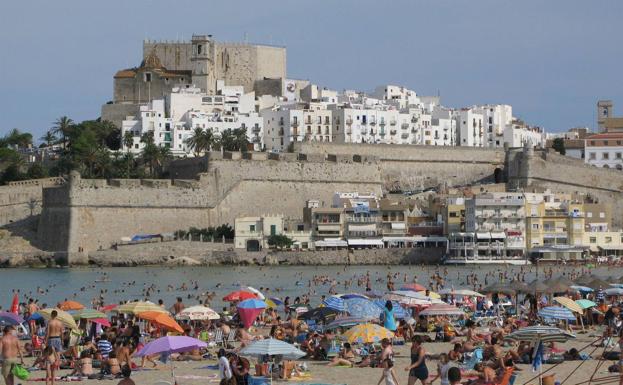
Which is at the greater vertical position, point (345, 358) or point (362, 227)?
point (362, 227)

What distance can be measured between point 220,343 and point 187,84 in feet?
232

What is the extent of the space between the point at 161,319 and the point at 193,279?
3156 cm

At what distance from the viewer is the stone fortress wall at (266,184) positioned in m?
71.4

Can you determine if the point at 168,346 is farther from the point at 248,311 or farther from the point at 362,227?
the point at 362,227

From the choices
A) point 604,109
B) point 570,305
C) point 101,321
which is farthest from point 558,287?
point 604,109

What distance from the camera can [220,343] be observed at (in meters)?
28.1

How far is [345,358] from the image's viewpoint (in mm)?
24062

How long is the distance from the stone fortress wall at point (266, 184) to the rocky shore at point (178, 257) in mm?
1132

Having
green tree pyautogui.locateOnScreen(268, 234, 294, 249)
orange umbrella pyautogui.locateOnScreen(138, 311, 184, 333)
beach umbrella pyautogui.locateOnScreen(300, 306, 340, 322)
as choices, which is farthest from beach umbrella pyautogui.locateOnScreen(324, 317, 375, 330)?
green tree pyautogui.locateOnScreen(268, 234, 294, 249)

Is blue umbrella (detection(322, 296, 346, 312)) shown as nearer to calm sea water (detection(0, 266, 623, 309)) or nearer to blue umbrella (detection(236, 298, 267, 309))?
blue umbrella (detection(236, 298, 267, 309))

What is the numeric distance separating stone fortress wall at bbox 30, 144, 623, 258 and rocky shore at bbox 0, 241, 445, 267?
1132mm

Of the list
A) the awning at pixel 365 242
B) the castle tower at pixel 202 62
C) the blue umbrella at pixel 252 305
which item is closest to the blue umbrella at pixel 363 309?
the blue umbrella at pixel 252 305

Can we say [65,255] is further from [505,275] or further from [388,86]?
[388,86]

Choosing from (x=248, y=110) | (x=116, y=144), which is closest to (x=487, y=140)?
(x=248, y=110)
